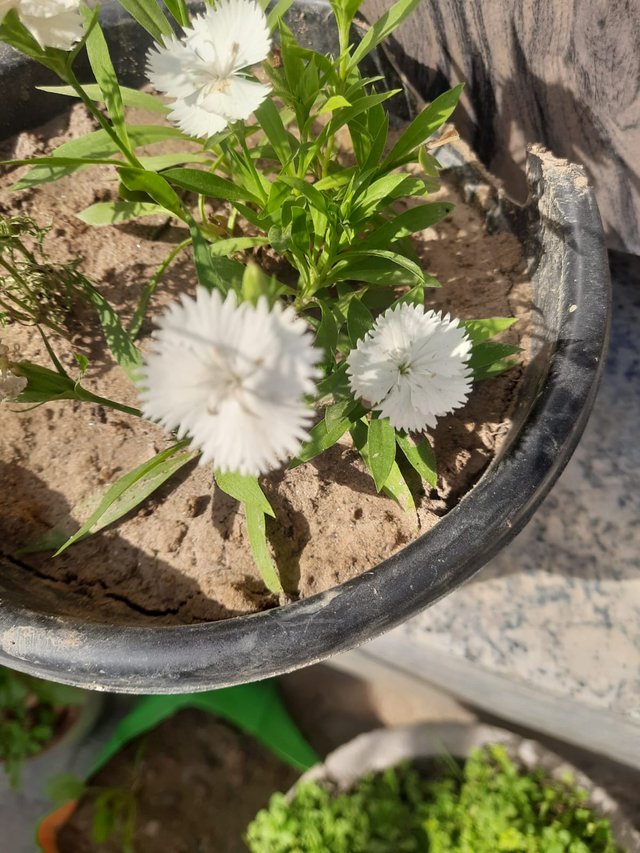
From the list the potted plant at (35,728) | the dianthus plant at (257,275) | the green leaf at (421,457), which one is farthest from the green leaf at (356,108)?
the potted plant at (35,728)

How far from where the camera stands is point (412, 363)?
615 mm

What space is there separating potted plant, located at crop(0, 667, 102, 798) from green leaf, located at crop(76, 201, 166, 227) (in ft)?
3.50

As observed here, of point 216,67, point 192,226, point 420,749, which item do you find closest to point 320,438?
point 192,226

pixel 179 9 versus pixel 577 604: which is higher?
pixel 179 9

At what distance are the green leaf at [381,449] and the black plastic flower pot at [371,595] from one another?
7 cm

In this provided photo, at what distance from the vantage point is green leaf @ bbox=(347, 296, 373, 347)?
0.70 m

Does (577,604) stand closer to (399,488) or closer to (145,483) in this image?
(399,488)

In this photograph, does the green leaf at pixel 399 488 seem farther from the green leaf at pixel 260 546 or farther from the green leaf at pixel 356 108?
the green leaf at pixel 356 108

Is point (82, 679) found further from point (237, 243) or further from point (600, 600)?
point (600, 600)

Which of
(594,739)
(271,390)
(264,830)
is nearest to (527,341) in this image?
(271,390)

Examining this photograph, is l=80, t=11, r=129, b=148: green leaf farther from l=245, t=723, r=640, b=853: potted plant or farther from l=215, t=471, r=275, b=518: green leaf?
l=245, t=723, r=640, b=853: potted plant

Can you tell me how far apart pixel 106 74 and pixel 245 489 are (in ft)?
1.54

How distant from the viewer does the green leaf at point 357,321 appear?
2.29 ft

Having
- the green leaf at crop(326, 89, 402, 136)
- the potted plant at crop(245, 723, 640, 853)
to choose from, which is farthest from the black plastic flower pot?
the potted plant at crop(245, 723, 640, 853)
